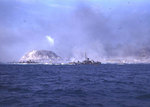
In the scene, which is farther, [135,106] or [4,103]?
[4,103]

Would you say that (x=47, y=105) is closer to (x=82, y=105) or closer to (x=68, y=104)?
(x=68, y=104)

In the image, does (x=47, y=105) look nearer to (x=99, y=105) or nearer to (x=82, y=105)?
(x=82, y=105)

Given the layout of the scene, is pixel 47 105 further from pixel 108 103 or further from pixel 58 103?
pixel 108 103

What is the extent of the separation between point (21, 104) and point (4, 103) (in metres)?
2.11

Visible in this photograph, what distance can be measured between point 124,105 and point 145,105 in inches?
97.1

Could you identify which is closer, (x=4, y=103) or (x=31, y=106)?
(x=31, y=106)

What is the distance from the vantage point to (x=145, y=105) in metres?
19.0

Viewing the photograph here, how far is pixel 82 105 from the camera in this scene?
749 inches

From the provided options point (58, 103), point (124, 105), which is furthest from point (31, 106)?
point (124, 105)

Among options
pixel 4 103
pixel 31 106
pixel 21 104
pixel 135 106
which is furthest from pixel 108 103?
pixel 4 103

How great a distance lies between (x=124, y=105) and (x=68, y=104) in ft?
20.9

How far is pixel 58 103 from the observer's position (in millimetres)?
20078

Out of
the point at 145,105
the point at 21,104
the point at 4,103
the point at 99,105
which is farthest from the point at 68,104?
the point at 145,105

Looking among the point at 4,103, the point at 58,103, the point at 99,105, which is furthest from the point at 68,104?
the point at 4,103
